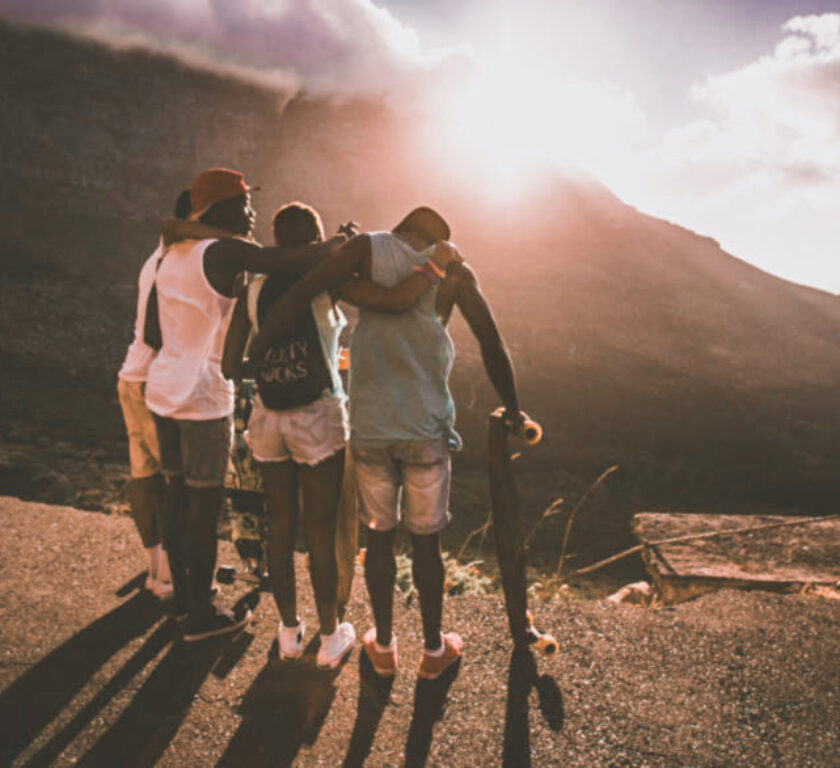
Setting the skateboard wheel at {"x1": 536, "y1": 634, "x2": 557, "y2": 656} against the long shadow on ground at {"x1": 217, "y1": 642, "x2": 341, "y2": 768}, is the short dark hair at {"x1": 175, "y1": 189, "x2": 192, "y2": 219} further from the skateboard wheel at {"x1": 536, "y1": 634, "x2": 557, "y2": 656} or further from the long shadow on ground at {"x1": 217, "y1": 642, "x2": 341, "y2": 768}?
the skateboard wheel at {"x1": 536, "y1": 634, "x2": 557, "y2": 656}

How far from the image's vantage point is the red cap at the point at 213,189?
2.23 m

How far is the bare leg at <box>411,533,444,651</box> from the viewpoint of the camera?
7.22 ft

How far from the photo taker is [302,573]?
3277mm

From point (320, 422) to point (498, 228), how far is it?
47179 mm

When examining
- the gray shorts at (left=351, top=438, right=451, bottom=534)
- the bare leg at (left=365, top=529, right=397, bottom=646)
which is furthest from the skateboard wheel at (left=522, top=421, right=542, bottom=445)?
the bare leg at (left=365, top=529, right=397, bottom=646)

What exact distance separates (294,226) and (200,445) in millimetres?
961

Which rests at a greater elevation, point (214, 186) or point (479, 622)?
point (214, 186)

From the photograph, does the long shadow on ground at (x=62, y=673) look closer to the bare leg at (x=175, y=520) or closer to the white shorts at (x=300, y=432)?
the bare leg at (x=175, y=520)

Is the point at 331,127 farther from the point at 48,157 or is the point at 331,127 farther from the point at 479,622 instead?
the point at 479,622

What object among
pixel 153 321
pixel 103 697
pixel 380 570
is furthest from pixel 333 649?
pixel 153 321

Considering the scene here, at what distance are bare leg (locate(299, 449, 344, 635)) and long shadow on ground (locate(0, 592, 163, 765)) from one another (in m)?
1.01

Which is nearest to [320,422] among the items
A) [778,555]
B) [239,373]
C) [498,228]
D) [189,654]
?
[239,373]

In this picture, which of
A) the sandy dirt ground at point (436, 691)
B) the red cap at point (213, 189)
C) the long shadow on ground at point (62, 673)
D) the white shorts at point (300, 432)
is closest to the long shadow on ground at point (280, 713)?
the sandy dirt ground at point (436, 691)

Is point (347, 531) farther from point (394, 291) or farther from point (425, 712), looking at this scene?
point (394, 291)
